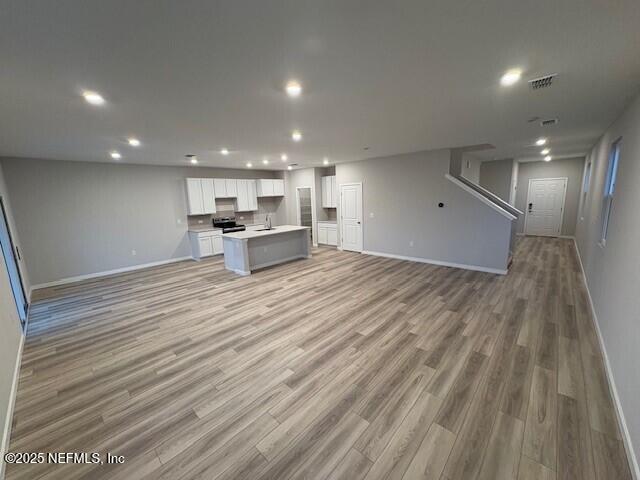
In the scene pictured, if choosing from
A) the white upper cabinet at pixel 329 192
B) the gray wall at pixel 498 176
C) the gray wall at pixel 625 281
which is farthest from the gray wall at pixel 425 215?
the gray wall at pixel 498 176

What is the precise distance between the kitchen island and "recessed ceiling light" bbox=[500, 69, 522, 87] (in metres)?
4.77

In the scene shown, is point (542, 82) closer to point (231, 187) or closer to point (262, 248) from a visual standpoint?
point (262, 248)

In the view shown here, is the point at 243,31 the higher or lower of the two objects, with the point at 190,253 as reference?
higher

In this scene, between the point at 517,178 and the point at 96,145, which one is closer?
the point at 96,145

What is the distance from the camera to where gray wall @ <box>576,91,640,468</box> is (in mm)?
1739

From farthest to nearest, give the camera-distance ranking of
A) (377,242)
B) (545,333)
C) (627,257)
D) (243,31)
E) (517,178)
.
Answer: (517,178)
(377,242)
(545,333)
(627,257)
(243,31)

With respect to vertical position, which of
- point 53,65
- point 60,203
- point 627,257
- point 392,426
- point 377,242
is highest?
point 53,65

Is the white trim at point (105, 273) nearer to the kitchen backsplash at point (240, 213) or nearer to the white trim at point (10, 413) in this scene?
the kitchen backsplash at point (240, 213)

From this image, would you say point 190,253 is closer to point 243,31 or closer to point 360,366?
point 360,366

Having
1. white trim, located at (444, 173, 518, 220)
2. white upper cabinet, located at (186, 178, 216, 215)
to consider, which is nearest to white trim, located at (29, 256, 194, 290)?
white upper cabinet, located at (186, 178, 216, 215)

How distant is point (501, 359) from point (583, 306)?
221 centimetres

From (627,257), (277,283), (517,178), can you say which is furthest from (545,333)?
(517,178)

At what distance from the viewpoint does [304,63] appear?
183cm

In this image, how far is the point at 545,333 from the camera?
2.96 meters
